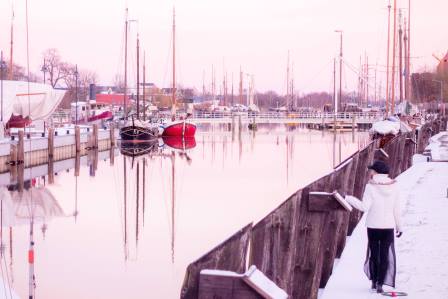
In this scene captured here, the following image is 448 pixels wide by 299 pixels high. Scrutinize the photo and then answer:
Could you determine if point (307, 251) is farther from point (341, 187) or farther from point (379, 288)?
point (341, 187)

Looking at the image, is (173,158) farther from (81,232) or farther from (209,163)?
(81,232)

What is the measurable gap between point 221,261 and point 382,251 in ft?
15.9

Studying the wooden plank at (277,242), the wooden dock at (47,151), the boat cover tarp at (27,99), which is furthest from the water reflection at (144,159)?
the wooden plank at (277,242)

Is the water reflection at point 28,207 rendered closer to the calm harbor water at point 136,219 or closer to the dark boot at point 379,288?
the calm harbor water at point 136,219

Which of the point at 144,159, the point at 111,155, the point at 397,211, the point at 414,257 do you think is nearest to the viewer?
the point at 397,211

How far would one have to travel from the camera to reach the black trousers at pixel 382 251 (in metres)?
9.13

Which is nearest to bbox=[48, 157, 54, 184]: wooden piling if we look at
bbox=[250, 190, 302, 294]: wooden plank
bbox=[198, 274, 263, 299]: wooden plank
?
bbox=[250, 190, 302, 294]: wooden plank

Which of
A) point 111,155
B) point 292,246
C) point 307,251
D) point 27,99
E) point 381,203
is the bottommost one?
point 111,155

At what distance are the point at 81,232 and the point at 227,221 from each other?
4.39 metres

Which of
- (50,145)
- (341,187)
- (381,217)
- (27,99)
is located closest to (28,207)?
(50,145)

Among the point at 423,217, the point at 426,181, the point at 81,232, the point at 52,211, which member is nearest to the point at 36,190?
the point at 52,211

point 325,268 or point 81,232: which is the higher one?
point 325,268

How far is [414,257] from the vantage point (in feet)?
36.7

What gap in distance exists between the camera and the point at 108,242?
18.4 metres
